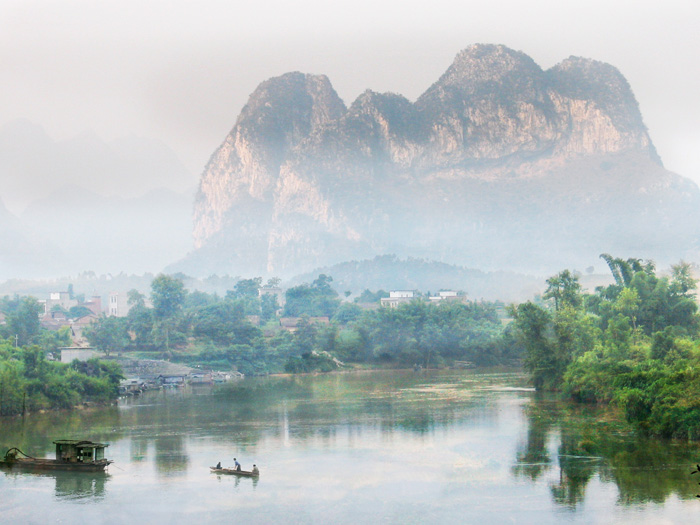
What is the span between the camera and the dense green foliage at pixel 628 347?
79.4 feet

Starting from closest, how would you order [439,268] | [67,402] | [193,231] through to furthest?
[67,402] → [439,268] → [193,231]

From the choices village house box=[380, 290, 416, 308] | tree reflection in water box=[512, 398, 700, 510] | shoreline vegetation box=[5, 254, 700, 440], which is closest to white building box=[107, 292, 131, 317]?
shoreline vegetation box=[5, 254, 700, 440]

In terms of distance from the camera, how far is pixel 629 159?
142 metres

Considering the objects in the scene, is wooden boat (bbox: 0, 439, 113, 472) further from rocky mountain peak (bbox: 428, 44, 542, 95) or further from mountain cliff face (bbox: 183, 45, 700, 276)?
rocky mountain peak (bbox: 428, 44, 542, 95)

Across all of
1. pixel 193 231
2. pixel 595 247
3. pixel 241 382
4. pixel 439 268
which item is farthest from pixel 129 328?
pixel 193 231

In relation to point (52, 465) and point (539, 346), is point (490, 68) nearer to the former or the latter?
point (539, 346)

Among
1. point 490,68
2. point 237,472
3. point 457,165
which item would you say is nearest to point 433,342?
point 237,472

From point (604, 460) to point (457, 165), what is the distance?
13206 centimetres

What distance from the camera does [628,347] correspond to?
33125 millimetres

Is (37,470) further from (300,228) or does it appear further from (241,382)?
(300,228)

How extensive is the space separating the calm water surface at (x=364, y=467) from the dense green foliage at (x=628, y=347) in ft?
3.08

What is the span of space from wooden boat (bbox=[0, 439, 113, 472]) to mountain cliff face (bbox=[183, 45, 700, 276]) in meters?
120

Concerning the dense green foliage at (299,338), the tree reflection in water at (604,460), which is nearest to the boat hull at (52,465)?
the tree reflection in water at (604,460)

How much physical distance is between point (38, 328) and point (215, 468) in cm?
3650
